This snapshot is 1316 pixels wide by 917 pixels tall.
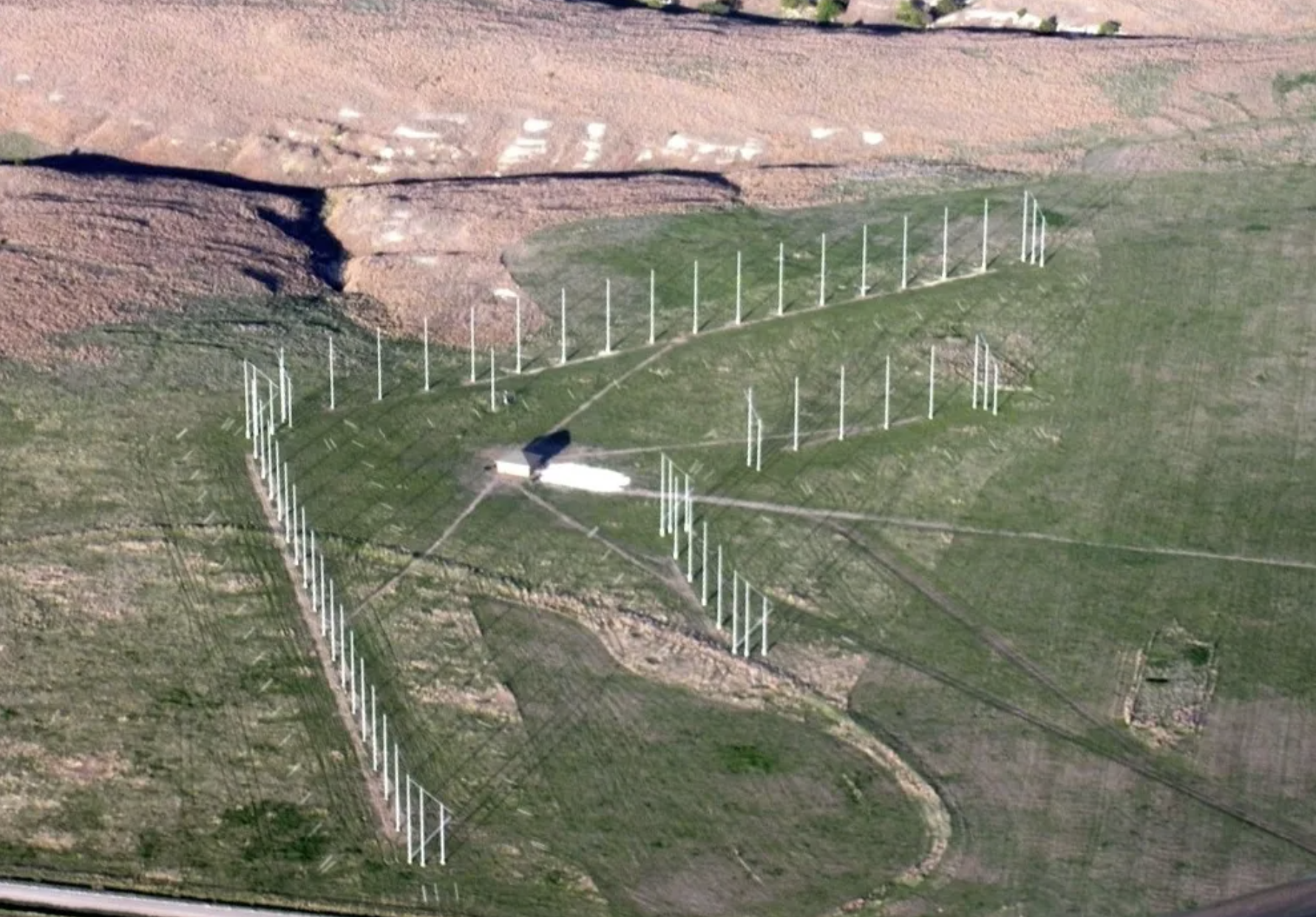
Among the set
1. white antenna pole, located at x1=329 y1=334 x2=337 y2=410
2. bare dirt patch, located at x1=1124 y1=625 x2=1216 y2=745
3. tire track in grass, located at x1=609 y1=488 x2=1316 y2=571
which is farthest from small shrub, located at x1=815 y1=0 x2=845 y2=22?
bare dirt patch, located at x1=1124 y1=625 x2=1216 y2=745

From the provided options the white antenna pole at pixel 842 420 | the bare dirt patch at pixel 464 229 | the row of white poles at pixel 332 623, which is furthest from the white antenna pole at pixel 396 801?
the bare dirt patch at pixel 464 229

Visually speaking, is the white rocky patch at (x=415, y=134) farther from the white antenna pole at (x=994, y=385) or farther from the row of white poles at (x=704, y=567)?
the row of white poles at (x=704, y=567)

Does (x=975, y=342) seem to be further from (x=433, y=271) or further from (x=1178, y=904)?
(x=1178, y=904)

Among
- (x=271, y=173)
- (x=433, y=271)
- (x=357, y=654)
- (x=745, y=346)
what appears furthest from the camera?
(x=271, y=173)

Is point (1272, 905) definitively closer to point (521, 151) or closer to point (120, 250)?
point (120, 250)

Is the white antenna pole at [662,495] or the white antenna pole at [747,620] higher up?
the white antenna pole at [662,495]

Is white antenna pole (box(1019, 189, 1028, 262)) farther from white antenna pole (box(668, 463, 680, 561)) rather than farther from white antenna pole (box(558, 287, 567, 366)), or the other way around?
white antenna pole (box(668, 463, 680, 561))

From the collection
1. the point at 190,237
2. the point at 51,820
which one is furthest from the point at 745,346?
the point at 51,820
